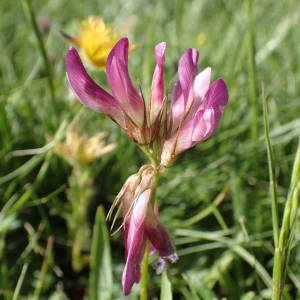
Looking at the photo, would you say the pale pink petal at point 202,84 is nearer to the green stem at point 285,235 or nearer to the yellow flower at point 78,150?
the green stem at point 285,235

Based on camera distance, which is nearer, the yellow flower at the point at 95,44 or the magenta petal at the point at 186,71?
the magenta petal at the point at 186,71

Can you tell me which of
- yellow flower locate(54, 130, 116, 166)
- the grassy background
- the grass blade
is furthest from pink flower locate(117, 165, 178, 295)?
yellow flower locate(54, 130, 116, 166)

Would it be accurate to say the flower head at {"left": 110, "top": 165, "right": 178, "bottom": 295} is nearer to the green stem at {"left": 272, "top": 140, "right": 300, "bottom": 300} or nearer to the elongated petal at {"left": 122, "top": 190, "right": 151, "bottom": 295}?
the elongated petal at {"left": 122, "top": 190, "right": 151, "bottom": 295}

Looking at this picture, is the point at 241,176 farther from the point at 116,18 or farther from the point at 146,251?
the point at 116,18

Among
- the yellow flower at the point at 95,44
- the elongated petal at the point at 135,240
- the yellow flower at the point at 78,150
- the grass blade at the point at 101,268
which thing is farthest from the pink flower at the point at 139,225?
the yellow flower at the point at 95,44

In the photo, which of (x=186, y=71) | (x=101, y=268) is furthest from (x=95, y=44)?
(x=186, y=71)

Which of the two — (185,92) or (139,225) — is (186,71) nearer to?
(185,92)

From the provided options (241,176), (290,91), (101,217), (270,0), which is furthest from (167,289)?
(270,0)
